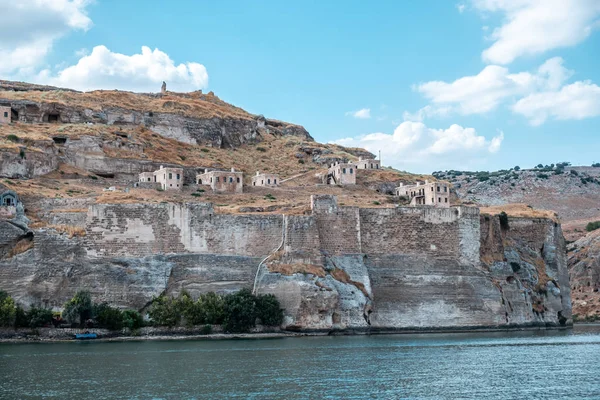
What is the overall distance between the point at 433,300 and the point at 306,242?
7.90 m

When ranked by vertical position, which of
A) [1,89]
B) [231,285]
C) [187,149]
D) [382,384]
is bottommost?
[382,384]

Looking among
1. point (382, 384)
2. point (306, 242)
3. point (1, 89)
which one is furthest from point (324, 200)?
point (1, 89)

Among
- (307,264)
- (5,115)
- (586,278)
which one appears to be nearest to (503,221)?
(307,264)

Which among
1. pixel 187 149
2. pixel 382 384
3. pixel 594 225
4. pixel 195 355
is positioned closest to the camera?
pixel 382 384

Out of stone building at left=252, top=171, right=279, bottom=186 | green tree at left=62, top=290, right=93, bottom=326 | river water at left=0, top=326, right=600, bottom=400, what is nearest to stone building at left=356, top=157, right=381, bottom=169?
stone building at left=252, top=171, right=279, bottom=186

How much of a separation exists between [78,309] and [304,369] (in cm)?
1553

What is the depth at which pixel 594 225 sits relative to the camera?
92.2 meters

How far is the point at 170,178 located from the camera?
58562 mm

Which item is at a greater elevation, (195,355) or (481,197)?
(481,197)

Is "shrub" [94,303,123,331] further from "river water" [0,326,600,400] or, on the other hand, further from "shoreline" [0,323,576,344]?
"river water" [0,326,600,400]

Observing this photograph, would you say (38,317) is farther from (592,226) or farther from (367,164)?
(592,226)

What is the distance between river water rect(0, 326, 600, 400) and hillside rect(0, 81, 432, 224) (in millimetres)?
12835

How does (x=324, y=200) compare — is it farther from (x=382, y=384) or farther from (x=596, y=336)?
(x=382, y=384)

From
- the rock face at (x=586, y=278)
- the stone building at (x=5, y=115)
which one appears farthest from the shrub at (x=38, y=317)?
the rock face at (x=586, y=278)
